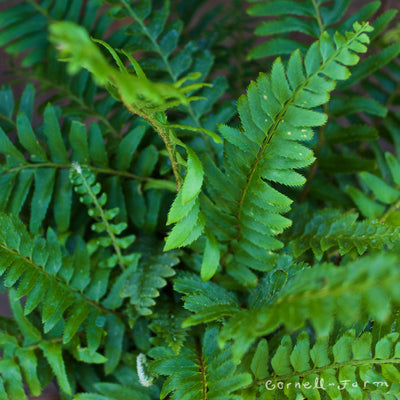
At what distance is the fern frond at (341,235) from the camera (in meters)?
0.58

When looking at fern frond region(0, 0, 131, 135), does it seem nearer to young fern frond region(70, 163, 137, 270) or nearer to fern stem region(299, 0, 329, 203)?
young fern frond region(70, 163, 137, 270)

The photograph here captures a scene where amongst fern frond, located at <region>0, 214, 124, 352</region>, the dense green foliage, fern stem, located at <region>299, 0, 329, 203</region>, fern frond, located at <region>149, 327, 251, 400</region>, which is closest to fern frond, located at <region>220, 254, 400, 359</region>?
the dense green foliage

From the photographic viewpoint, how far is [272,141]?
21.9 inches

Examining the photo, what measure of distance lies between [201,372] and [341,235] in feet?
0.89

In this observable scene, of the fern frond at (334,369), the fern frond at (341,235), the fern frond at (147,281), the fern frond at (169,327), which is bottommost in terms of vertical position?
the fern frond at (169,327)

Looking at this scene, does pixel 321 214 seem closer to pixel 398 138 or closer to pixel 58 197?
pixel 398 138

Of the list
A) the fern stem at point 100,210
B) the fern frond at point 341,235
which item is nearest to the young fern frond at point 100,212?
the fern stem at point 100,210

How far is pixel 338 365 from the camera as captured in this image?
1.85 ft

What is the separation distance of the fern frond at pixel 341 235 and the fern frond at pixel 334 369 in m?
0.11

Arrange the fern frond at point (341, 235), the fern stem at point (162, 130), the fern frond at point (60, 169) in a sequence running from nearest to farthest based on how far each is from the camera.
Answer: the fern stem at point (162, 130) → the fern frond at point (341, 235) → the fern frond at point (60, 169)

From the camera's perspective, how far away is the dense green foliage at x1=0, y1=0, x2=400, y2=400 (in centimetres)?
A: 52

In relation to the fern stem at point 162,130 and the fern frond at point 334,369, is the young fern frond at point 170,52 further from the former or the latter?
the fern frond at point 334,369

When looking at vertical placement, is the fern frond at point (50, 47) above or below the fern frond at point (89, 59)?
below

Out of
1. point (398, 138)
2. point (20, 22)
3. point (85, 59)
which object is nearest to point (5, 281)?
point (85, 59)
